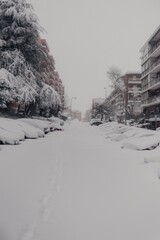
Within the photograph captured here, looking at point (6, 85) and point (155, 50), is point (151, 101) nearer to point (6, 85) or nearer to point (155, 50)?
point (155, 50)

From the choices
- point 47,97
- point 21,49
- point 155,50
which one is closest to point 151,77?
point 155,50

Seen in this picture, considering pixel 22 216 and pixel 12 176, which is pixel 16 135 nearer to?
pixel 12 176

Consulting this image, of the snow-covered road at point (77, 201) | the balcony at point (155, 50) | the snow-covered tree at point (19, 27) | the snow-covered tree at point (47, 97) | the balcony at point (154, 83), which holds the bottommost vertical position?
the snow-covered road at point (77, 201)

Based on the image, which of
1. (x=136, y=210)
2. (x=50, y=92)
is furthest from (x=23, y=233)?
(x=50, y=92)

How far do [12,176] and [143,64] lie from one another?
49.1 metres

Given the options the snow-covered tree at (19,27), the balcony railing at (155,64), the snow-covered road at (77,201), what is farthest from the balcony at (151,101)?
the snow-covered road at (77,201)

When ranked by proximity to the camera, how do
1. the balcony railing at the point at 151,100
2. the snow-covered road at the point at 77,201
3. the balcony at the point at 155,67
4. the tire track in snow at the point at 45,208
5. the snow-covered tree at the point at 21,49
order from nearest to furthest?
the tire track in snow at the point at 45,208
the snow-covered road at the point at 77,201
the snow-covered tree at the point at 21,49
the balcony railing at the point at 151,100
the balcony at the point at 155,67

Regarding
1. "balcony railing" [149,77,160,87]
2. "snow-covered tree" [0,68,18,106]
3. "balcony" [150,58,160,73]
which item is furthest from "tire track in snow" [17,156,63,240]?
"balcony railing" [149,77,160,87]

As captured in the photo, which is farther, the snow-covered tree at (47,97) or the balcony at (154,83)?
the balcony at (154,83)

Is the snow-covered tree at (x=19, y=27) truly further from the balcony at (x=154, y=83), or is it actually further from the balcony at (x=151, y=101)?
the balcony at (x=154, y=83)

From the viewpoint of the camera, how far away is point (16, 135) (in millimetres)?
12523

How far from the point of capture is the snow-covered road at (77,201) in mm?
3705

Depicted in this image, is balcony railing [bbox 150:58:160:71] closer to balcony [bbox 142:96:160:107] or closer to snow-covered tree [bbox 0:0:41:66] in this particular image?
balcony [bbox 142:96:160:107]

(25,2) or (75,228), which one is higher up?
(25,2)
